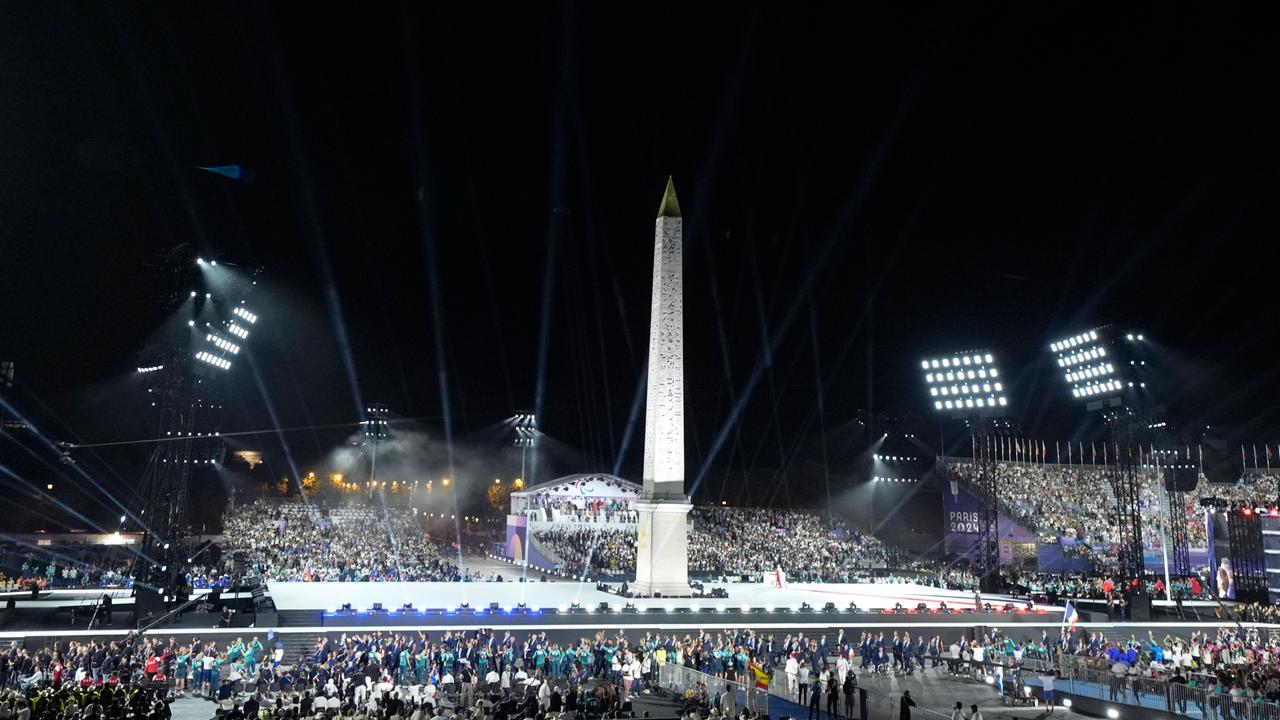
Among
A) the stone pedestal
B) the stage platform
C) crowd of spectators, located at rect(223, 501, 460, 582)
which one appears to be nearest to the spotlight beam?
crowd of spectators, located at rect(223, 501, 460, 582)

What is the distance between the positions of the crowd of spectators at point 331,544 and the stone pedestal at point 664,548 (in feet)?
38.8

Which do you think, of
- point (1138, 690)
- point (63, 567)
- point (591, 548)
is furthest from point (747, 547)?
point (63, 567)

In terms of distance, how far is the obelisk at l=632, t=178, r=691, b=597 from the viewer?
31422mm

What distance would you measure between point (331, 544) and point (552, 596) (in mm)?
18858

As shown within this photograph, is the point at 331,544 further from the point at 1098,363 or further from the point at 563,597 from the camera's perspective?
the point at 1098,363

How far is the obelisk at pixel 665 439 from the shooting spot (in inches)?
1237

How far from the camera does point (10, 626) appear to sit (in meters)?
20.7

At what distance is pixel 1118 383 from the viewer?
33.4 m

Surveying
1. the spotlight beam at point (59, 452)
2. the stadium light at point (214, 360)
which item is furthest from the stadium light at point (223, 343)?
the spotlight beam at point (59, 452)

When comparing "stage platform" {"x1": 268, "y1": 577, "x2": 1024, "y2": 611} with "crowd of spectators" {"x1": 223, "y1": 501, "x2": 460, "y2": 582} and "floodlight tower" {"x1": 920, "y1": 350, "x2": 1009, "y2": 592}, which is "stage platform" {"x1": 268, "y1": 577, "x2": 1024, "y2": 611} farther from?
"floodlight tower" {"x1": 920, "y1": 350, "x2": 1009, "y2": 592}

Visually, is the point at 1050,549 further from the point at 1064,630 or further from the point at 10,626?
the point at 10,626

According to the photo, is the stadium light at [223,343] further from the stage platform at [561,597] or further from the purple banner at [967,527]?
the purple banner at [967,527]

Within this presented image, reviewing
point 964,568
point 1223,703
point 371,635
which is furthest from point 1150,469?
point 371,635

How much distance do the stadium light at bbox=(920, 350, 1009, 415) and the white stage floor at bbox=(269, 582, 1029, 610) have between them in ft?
30.6
